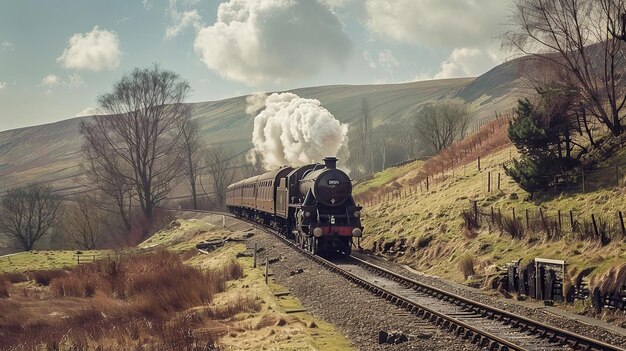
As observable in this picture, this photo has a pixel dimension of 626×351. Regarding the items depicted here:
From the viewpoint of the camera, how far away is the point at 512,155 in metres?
35.7

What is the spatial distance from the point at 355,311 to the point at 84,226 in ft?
154

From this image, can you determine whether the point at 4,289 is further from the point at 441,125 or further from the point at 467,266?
the point at 441,125

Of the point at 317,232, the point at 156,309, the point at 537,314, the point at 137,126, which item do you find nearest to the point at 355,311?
the point at 537,314

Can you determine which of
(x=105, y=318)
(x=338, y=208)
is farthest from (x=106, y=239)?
(x=105, y=318)

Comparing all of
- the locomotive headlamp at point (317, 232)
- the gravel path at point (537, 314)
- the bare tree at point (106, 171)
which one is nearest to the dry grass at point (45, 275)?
the locomotive headlamp at point (317, 232)

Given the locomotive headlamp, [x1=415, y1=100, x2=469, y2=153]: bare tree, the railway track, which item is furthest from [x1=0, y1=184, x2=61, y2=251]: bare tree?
the railway track

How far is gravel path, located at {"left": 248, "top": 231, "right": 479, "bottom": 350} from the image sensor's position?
10.8 metres

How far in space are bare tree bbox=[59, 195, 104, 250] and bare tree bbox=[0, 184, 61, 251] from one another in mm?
3820

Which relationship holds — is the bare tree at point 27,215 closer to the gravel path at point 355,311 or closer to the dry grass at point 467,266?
the gravel path at point 355,311

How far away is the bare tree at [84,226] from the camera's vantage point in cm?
5294

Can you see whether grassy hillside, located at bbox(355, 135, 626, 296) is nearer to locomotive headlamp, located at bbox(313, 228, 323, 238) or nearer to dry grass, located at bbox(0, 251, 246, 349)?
locomotive headlamp, located at bbox(313, 228, 323, 238)

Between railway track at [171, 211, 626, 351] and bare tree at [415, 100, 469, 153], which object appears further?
bare tree at [415, 100, 469, 153]

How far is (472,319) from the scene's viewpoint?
40.9 feet

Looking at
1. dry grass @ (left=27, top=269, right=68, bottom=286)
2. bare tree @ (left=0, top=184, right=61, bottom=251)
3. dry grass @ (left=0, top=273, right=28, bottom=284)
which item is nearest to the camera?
dry grass @ (left=27, top=269, right=68, bottom=286)
